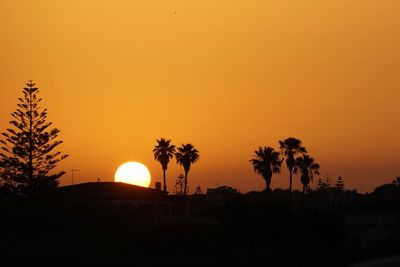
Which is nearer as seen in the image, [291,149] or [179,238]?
[179,238]

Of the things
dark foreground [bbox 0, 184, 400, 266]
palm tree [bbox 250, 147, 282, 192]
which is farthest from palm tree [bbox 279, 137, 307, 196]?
dark foreground [bbox 0, 184, 400, 266]

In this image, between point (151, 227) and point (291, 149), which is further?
point (291, 149)

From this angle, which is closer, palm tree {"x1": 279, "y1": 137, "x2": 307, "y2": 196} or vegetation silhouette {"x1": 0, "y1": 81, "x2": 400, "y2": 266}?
vegetation silhouette {"x1": 0, "y1": 81, "x2": 400, "y2": 266}

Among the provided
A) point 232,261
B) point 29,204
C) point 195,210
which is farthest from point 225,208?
point 195,210

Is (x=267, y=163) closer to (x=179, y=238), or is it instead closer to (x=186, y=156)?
(x=186, y=156)

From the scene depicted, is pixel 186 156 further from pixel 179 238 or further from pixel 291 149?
pixel 179 238

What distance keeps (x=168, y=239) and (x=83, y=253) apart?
5.38m

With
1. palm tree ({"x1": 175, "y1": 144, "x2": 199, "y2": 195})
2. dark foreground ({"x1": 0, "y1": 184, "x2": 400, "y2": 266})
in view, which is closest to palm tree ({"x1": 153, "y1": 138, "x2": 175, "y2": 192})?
palm tree ({"x1": 175, "y1": 144, "x2": 199, "y2": 195})

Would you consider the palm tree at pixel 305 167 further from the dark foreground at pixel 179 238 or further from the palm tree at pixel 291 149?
the dark foreground at pixel 179 238

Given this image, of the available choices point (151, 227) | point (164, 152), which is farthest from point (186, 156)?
point (151, 227)

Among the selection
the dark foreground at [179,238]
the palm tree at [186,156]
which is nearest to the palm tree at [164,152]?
the palm tree at [186,156]

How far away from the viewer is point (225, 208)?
3947 centimetres

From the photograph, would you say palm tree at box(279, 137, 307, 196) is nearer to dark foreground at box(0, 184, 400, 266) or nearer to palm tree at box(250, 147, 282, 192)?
palm tree at box(250, 147, 282, 192)

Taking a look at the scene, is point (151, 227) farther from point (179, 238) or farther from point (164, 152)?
point (164, 152)
